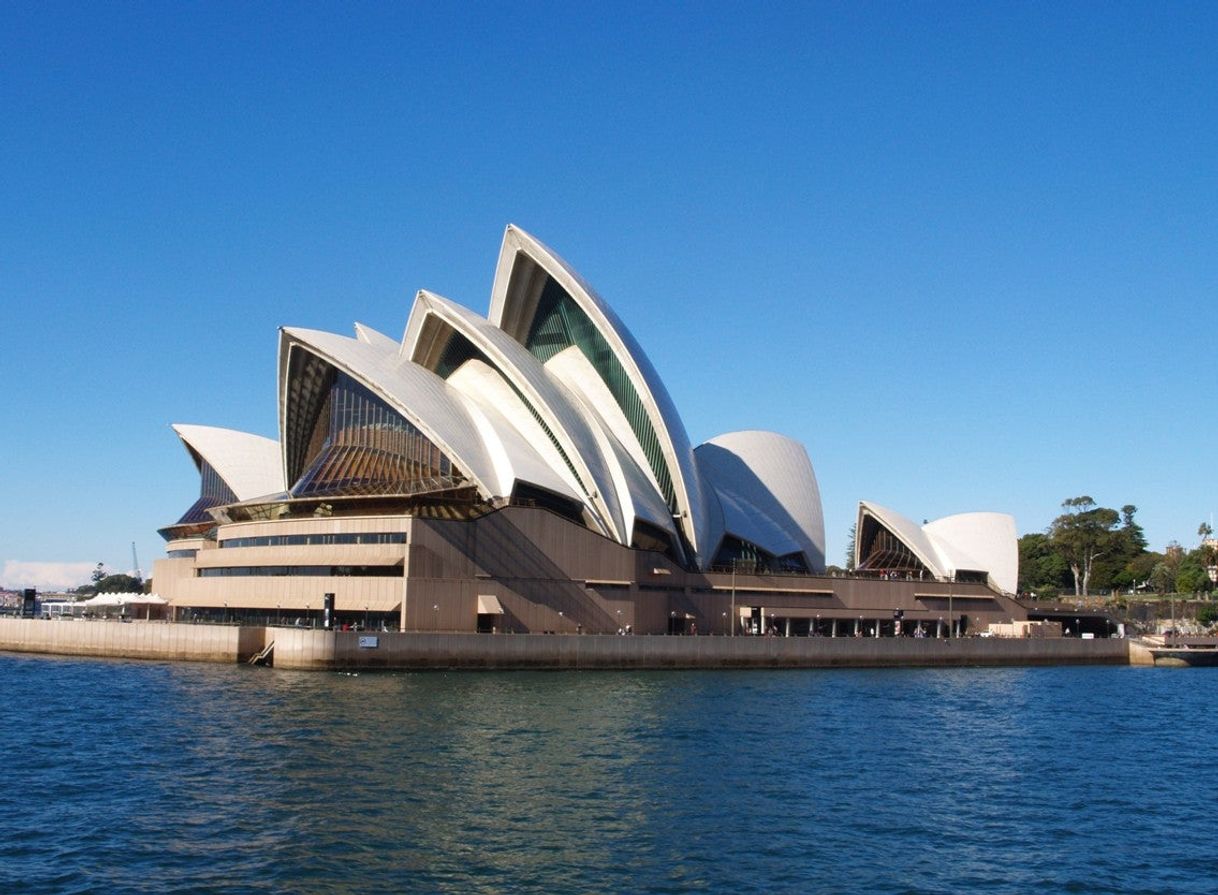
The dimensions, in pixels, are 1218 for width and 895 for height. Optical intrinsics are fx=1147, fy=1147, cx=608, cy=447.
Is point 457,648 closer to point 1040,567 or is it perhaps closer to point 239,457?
point 239,457

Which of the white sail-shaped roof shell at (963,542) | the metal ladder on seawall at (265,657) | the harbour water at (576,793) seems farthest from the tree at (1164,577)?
the metal ladder on seawall at (265,657)

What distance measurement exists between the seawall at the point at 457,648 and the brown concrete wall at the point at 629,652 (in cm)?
5

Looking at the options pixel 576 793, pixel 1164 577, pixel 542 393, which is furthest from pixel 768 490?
pixel 1164 577

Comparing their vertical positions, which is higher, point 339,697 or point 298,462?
point 298,462

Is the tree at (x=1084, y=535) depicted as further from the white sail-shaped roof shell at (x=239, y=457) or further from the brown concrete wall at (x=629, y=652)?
the white sail-shaped roof shell at (x=239, y=457)

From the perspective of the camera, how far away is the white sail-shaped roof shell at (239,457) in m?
73.7

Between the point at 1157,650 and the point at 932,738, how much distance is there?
171 ft

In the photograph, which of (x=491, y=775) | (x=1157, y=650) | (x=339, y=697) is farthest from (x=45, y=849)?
(x=1157, y=650)

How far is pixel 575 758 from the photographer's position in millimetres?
28141

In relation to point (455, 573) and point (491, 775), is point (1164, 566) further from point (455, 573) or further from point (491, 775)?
point (491, 775)

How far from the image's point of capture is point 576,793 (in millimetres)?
24078

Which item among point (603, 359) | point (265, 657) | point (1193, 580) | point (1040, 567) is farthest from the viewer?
point (1040, 567)

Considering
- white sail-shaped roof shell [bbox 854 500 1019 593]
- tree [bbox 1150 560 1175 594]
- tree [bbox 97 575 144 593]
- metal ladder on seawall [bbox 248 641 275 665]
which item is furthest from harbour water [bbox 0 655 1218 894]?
tree [bbox 97 575 144 593]

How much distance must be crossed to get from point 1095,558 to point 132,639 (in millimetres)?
108781
